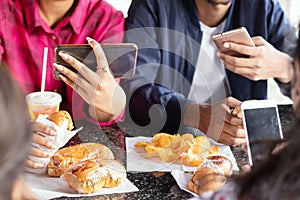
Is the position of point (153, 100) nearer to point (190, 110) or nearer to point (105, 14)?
point (190, 110)

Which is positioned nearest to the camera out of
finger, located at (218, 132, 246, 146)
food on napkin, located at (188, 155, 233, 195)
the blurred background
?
food on napkin, located at (188, 155, 233, 195)

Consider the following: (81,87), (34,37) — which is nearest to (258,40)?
(81,87)

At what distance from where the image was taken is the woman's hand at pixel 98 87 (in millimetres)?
1320

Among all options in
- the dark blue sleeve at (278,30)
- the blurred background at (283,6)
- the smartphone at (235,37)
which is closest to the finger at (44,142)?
the smartphone at (235,37)

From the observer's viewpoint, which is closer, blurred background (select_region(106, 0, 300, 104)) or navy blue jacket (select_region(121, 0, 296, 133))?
navy blue jacket (select_region(121, 0, 296, 133))

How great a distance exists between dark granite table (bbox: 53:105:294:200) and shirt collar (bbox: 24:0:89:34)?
275 millimetres

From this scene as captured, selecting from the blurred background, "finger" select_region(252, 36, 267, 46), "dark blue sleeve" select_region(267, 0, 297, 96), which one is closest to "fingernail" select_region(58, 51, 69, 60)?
Result: "finger" select_region(252, 36, 267, 46)

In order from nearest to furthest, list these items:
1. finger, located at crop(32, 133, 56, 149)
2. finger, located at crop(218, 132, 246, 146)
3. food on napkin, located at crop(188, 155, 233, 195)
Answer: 1. food on napkin, located at crop(188, 155, 233, 195)
2. finger, located at crop(32, 133, 56, 149)
3. finger, located at crop(218, 132, 246, 146)

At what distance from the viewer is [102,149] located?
118 centimetres

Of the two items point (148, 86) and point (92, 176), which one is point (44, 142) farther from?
point (148, 86)

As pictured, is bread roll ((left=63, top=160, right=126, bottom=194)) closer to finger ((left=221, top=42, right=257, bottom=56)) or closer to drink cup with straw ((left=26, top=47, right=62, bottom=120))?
drink cup with straw ((left=26, top=47, right=62, bottom=120))

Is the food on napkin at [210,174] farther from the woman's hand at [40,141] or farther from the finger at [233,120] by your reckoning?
the woman's hand at [40,141]

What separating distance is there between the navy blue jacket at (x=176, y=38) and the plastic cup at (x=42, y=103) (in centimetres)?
26

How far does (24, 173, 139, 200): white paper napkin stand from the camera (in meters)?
1.06
